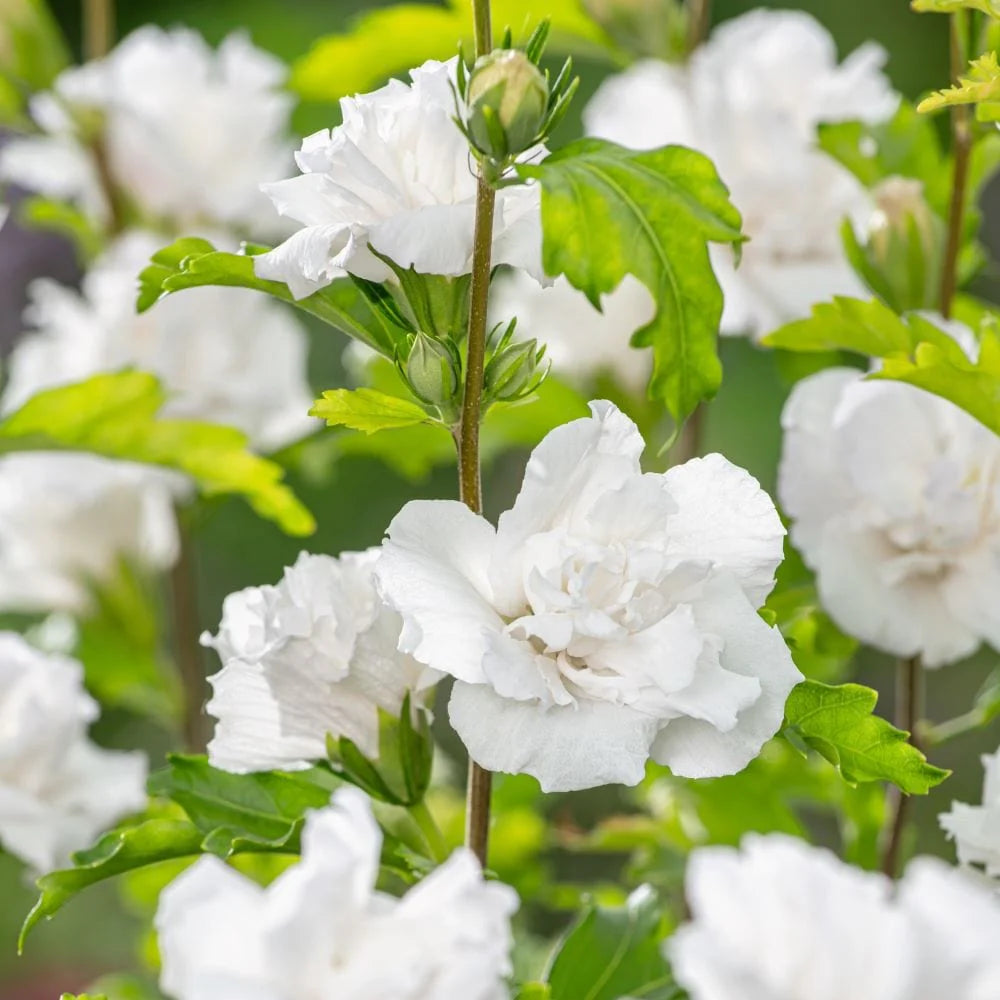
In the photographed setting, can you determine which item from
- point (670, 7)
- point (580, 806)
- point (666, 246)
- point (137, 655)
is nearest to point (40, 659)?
point (137, 655)

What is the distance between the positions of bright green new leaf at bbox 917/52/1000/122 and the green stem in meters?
0.28

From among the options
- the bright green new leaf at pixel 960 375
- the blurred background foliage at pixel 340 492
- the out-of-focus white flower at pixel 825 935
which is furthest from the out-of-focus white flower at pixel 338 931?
the blurred background foliage at pixel 340 492

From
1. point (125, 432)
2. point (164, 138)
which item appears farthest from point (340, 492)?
point (125, 432)

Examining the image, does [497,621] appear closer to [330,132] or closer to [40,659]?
[330,132]

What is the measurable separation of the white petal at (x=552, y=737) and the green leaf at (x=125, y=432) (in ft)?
0.93

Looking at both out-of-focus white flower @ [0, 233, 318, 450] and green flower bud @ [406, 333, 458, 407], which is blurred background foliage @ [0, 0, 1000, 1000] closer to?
out-of-focus white flower @ [0, 233, 318, 450]

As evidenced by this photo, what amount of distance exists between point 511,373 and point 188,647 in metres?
0.48

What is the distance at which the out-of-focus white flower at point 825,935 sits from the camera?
0.88 ft

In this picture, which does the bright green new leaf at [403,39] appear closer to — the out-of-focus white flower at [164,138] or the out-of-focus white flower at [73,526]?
the out-of-focus white flower at [164,138]

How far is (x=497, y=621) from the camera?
0.43 metres

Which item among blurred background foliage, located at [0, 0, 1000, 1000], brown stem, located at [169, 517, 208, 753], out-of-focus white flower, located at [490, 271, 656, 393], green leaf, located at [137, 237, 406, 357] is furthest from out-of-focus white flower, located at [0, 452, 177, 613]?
green leaf, located at [137, 237, 406, 357]

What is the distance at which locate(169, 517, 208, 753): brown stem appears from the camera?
2.89 ft

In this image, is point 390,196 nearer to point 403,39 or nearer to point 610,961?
point 610,961

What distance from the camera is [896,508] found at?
0.61 meters
